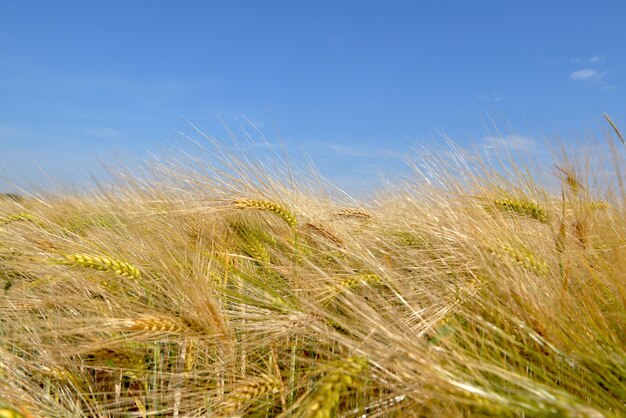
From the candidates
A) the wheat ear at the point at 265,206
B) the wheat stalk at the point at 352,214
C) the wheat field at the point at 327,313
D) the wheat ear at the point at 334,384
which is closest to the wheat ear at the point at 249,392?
the wheat field at the point at 327,313

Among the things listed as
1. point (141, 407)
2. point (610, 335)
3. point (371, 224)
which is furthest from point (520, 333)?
point (371, 224)

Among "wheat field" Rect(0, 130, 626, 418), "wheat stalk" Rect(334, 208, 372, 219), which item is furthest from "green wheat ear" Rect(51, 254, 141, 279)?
"wheat stalk" Rect(334, 208, 372, 219)

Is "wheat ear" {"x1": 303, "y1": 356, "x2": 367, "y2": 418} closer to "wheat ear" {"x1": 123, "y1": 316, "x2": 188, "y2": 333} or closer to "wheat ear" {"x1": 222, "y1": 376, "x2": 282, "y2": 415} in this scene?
"wheat ear" {"x1": 222, "y1": 376, "x2": 282, "y2": 415}

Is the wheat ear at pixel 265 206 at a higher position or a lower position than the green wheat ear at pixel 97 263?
higher

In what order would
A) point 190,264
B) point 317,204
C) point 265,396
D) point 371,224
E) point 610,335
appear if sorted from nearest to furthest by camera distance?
1. point 610,335
2. point 265,396
3. point 190,264
4. point 371,224
5. point 317,204

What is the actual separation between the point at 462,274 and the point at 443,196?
58 cm

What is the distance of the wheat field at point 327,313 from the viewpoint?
89cm

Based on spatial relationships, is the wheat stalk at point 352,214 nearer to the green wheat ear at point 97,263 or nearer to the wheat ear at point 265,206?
the wheat ear at point 265,206

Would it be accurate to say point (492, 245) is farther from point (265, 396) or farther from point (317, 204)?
point (317, 204)

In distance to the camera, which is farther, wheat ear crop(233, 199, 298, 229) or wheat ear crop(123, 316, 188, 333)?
wheat ear crop(233, 199, 298, 229)

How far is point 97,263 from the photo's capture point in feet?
3.91

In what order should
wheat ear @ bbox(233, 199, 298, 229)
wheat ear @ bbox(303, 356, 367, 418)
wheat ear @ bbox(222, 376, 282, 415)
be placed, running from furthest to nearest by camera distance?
wheat ear @ bbox(233, 199, 298, 229) < wheat ear @ bbox(222, 376, 282, 415) < wheat ear @ bbox(303, 356, 367, 418)

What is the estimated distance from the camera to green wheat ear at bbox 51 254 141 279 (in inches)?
45.6

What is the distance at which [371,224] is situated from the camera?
2.18 m
